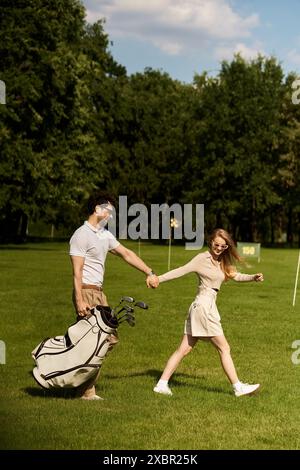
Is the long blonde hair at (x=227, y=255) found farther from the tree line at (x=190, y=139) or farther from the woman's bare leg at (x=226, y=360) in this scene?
the tree line at (x=190, y=139)

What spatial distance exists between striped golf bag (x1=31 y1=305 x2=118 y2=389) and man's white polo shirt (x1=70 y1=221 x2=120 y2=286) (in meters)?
0.46

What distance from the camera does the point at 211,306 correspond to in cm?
992

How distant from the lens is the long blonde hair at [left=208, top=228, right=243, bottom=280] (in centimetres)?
985

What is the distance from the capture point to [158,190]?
7719 centimetres

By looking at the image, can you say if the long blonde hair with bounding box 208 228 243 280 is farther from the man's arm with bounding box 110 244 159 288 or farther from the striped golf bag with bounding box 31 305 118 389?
the striped golf bag with bounding box 31 305 118 389

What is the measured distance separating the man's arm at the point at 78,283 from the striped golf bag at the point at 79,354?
145 mm

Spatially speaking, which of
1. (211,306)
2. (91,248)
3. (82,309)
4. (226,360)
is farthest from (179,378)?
(91,248)

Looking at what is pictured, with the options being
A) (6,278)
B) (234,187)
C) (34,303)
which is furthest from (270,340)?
(234,187)

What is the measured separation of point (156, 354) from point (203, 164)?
60.5 m

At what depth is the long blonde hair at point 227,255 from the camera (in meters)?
9.85

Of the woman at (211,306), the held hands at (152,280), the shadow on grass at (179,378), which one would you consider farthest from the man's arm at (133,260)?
the shadow on grass at (179,378)

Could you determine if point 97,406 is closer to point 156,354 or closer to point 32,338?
point 156,354

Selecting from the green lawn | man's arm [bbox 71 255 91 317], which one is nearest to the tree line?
the green lawn
